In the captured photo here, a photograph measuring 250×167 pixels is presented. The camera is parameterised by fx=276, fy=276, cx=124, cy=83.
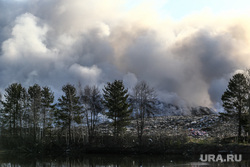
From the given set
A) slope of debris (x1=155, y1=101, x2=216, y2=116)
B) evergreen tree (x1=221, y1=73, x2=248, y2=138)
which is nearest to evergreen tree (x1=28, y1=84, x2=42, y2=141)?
evergreen tree (x1=221, y1=73, x2=248, y2=138)

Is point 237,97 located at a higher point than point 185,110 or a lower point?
higher

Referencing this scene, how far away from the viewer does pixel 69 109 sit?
59.2m

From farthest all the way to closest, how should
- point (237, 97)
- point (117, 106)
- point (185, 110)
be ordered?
point (185, 110) < point (117, 106) < point (237, 97)

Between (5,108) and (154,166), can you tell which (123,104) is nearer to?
(154,166)

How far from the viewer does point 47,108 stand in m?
65.1

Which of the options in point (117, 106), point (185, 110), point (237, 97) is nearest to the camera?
point (237, 97)

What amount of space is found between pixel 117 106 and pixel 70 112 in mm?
10345

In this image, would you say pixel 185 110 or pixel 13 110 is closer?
pixel 13 110

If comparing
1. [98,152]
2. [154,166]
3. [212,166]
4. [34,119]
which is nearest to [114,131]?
[98,152]

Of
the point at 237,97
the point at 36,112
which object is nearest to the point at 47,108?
the point at 36,112

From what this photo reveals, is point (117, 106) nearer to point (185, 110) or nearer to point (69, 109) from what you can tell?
point (69, 109)

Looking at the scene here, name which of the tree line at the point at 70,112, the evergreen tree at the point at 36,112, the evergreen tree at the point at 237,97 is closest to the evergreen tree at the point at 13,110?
the tree line at the point at 70,112

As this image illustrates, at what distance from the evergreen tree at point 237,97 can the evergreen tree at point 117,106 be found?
1959cm

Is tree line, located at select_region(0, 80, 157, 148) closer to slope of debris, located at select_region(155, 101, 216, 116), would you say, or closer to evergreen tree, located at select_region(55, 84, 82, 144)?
evergreen tree, located at select_region(55, 84, 82, 144)
